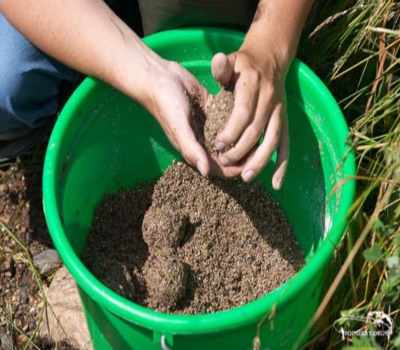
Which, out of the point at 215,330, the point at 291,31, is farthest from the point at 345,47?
the point at 215,330

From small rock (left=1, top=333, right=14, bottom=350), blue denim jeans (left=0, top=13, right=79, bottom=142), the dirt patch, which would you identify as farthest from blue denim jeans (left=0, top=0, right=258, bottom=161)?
small rock (left=1, top=333, right=14, bottom=350)

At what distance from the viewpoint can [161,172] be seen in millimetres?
1742

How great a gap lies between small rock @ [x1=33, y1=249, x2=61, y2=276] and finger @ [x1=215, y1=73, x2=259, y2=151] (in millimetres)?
692

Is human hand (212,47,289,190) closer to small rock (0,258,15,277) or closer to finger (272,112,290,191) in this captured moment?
finger (272,112,290,191)

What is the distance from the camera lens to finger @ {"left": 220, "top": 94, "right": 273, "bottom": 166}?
4.33 ft

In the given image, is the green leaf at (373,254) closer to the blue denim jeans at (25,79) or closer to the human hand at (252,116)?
the human hand at (252,116)

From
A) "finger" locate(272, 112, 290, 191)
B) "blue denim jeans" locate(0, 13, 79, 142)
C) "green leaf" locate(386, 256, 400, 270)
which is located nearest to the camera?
"green leaf" locate(386, 256, 400, 270)

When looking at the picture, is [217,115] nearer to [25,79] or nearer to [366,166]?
[366,166]

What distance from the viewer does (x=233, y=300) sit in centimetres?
148

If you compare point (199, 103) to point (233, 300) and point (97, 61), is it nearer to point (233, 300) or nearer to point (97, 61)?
point (97, 61)

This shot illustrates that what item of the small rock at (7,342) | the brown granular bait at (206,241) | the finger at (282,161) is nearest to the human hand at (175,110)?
the finger at (282,161)

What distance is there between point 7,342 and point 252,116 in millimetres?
863

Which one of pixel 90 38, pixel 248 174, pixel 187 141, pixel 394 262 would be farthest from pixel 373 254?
pixel 90 38

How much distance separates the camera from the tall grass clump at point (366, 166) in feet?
3.98
